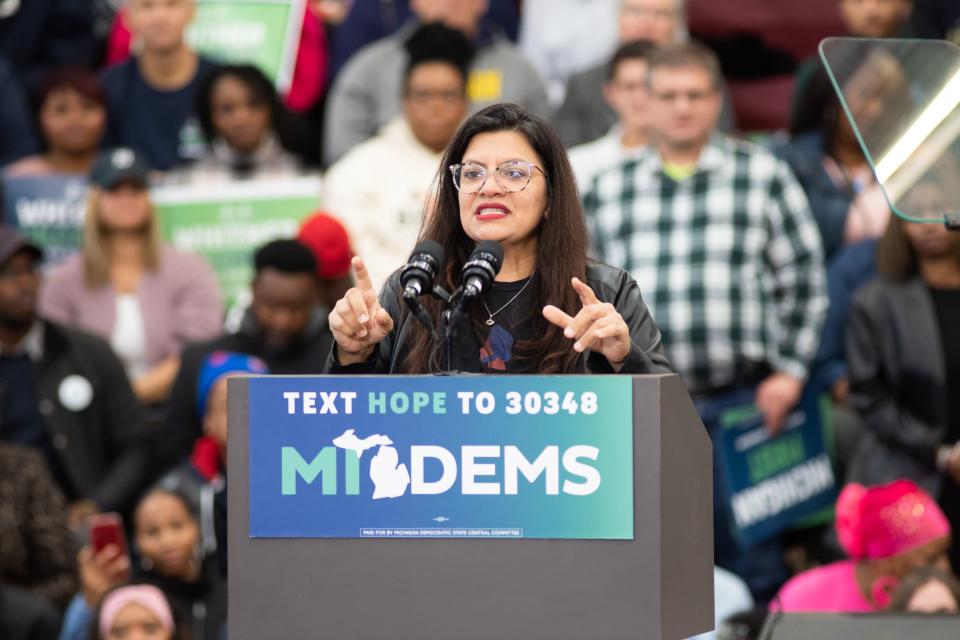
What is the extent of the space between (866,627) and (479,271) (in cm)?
137

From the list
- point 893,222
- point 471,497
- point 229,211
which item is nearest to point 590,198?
point 893,222

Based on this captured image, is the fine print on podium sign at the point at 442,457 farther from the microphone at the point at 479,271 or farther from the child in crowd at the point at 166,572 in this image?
the child in crowd at the point at 166,572

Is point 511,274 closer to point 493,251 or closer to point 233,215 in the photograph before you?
point 493,251

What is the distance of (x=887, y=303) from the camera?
6926 millimetres

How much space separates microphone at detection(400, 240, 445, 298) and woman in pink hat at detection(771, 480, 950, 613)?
2768 millimetres

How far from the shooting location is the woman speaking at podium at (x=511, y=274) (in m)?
3.82

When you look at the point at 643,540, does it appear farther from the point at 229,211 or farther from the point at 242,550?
the point at 229,211

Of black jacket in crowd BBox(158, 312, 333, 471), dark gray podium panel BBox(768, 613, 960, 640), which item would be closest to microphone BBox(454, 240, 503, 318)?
dark gray podium panel BBox(768, 613, 960, 640)

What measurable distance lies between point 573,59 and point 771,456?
9.03ft

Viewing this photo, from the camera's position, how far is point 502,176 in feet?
12.7

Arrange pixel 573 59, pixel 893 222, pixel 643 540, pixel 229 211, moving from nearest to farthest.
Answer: pixel 643 540, pixel 893 222, pixel 229 211, pixel 573 59

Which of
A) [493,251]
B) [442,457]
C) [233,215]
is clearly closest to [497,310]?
[493,251]

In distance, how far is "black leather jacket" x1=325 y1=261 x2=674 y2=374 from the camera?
12.5 ft

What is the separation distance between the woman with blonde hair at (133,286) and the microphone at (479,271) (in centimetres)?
422
